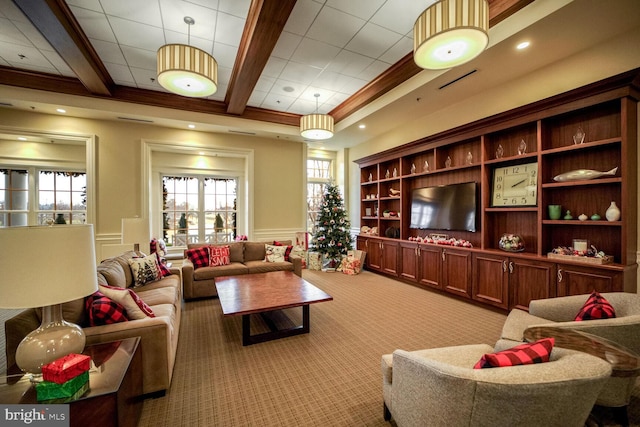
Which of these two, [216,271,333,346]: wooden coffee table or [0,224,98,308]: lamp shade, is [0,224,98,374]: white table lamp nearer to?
[0,224,98,308]: lamp shade

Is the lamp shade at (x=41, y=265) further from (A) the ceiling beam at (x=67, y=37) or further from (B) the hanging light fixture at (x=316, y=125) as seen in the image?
(B) the hanging light fixture at (x=316, y=125)

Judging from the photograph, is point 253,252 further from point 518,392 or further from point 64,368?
point 518,392

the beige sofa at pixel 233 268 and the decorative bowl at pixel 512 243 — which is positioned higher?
the decorative bowl at pixel 512 243

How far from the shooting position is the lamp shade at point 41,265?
1116mm

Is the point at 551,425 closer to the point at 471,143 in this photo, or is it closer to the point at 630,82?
the point at 630,82

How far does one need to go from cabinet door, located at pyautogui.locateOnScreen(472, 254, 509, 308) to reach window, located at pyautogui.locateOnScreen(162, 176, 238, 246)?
18.1ft

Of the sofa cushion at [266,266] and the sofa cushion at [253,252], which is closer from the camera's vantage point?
the sofa cushion at [266,266]

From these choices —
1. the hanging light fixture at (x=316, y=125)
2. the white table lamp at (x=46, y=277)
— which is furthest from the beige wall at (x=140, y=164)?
the white table lamp at (x=46, y=277)

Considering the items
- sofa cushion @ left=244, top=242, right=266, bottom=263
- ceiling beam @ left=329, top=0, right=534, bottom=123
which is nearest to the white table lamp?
sofa cushion @ left=244, top=242, right=266, bottom=263

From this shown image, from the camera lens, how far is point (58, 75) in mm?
4363

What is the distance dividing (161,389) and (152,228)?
485cm

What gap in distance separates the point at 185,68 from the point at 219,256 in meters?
2.94

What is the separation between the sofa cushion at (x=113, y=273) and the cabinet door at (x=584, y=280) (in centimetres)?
480

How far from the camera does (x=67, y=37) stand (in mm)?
3037
